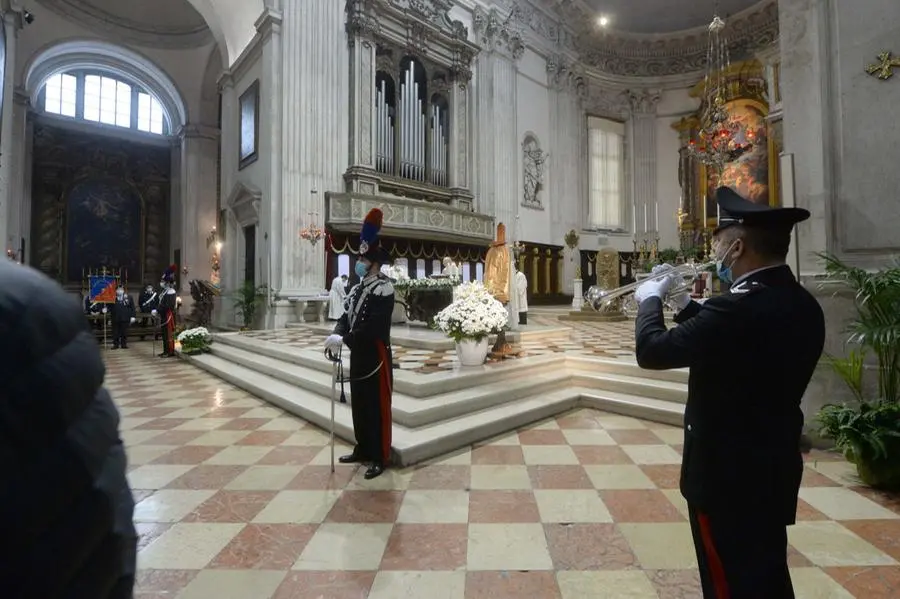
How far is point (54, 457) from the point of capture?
502 millimetres

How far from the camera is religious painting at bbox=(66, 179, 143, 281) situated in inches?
693

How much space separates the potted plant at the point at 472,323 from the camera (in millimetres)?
5391

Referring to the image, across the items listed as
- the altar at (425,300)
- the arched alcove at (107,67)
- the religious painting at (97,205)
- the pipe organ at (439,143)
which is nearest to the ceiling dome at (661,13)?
→ the pipe organ at (439,143)

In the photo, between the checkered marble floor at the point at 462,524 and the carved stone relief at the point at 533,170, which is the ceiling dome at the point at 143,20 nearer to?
the carved stone relief at the point at 533,170

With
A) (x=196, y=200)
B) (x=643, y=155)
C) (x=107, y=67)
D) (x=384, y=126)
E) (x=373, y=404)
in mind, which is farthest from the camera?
(x=643, y=155)

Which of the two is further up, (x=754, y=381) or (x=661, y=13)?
(x=661, y=13)

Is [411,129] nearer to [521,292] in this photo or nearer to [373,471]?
[521,292]

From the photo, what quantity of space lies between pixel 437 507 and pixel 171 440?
2.88 metres

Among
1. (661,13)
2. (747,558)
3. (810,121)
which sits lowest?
(747,558)

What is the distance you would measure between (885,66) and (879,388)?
101 inches

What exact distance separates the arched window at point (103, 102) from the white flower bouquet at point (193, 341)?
1541 centimetres

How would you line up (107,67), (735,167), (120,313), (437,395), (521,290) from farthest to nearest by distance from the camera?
1. (107,67)
2. (735,167)
3. (120,313)
4. (521,290)
5. (437,395)

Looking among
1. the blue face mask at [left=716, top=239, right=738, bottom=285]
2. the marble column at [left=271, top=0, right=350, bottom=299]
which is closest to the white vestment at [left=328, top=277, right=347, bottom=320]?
the marble column at [left=271, top=0, right=350, bottom=299]

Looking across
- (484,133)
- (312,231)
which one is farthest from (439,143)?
(312,231)
